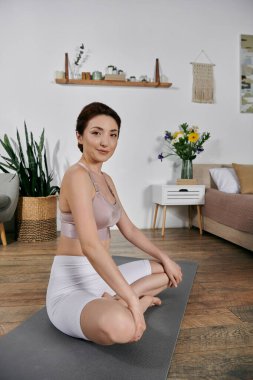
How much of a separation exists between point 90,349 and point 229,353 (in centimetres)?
53

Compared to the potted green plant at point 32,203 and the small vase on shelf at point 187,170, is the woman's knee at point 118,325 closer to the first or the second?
the potted green plant at point 32,203

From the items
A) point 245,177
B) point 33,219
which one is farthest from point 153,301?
point 245,177

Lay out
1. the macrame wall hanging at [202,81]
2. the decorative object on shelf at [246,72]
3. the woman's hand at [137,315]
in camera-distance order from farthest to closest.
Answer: the decorative object on shelf at [246,72]
the macrame wall hanging at [202,81]
the woman's hand at [137,315]

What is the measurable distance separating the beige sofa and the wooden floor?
123 millimetres

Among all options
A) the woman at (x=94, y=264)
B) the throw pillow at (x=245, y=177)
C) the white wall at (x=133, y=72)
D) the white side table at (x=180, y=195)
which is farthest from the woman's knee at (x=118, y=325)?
the white wall at (x=133, y=72)

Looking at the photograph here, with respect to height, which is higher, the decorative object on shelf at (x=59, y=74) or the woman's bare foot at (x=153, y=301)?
the decorative object on shelf at (x=59, y=74)

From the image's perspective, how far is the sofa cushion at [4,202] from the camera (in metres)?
3.25

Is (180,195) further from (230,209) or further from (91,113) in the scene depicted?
(91,113)

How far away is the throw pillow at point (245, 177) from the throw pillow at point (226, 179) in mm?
73

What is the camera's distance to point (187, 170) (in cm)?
416

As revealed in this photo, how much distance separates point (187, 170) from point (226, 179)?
1.44ft

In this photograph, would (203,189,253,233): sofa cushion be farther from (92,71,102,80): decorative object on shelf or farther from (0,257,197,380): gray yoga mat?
(92,71,102,80): decorative object on shelf

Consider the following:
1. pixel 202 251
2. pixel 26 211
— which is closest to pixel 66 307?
pixel 202 251

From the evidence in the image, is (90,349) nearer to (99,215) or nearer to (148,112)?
(99,215)
